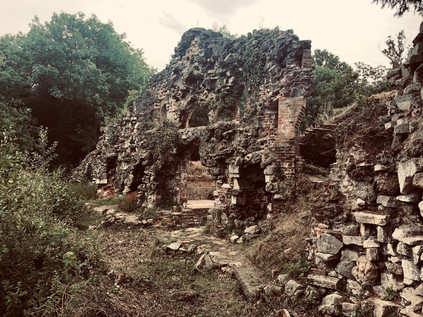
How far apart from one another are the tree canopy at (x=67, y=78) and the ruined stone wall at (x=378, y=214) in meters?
18.1

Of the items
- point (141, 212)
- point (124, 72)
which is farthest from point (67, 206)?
point (124, 72)

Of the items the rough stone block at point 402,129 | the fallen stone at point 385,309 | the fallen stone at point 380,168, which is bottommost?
the fallen stone at point 385,309

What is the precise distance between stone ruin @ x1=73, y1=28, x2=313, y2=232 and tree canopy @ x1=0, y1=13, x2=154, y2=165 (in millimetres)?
4680

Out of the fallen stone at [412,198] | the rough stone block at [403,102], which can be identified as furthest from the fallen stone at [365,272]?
the rough stone block at [403,102]

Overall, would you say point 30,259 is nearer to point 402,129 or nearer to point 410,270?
point 410,270

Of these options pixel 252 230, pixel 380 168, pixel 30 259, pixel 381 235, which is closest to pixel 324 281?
pixel 381 235

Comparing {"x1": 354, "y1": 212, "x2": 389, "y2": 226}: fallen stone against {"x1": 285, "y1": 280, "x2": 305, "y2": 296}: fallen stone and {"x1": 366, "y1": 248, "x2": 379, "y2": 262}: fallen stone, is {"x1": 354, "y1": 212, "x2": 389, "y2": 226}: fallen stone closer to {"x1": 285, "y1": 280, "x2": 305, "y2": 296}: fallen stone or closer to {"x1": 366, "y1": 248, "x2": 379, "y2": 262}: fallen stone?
{"x1": 366, "y1": 248, "x2": 379, "y2": 262}: fallen stone

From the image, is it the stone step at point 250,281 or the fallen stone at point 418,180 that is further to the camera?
the stone step at point 250,281

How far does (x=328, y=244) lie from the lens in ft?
16.7

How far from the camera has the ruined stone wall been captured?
4.02 meters

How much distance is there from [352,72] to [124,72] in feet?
55.8

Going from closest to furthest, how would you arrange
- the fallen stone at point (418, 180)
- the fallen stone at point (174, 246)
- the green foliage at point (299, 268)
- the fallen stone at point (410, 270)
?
the fallen stone at point (410, 270), the fallen stone at point (418, 180), the green foliage at point (299, 268), the fallen stone at point (174, 246)

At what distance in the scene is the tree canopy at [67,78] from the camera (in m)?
19.2

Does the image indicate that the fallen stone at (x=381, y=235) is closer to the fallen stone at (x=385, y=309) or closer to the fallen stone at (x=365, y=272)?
the fallen stone at (x=365, y=272)
